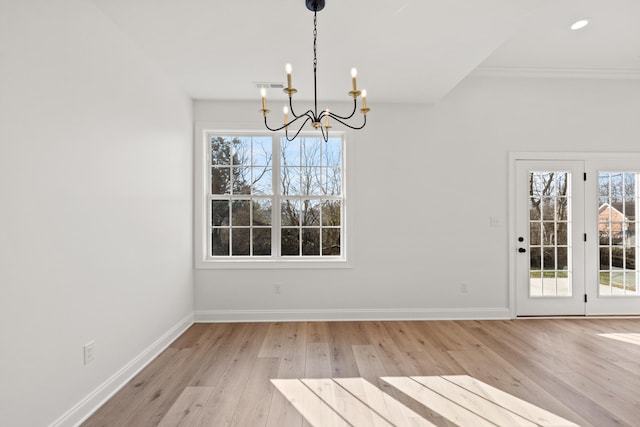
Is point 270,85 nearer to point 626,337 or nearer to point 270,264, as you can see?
point 270,264

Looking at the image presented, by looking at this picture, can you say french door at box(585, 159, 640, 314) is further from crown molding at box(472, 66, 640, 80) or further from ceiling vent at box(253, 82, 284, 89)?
ceiling vent at box(253, 82, 284, 89)

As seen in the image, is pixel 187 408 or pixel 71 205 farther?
pixel 187 408

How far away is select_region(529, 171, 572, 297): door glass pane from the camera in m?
4.12

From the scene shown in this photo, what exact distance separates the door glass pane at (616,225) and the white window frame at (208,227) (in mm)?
3153

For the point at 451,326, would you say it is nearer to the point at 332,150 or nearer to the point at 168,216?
the point at 332,150

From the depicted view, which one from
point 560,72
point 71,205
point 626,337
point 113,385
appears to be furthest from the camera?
point 560,72

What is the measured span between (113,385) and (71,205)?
4.37 ft

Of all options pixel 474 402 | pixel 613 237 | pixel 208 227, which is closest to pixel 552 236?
pixel 613 237

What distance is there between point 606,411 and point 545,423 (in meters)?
0.51

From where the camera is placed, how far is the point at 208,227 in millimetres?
4145

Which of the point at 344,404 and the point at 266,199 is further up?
the point at 266,199

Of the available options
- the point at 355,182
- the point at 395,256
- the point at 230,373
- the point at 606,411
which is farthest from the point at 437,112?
the point at 230,373

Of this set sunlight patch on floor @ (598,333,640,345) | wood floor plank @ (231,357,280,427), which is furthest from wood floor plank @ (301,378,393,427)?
sunlight patch on floor @ (598,333,640,345)

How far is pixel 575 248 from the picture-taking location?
162 inches
